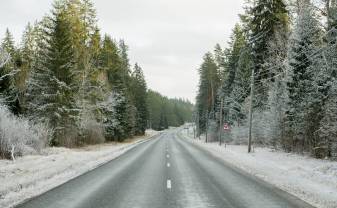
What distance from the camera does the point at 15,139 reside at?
23.8 meters

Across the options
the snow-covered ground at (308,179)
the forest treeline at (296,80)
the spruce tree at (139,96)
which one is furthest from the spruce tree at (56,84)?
the spruce tree at (139,96)

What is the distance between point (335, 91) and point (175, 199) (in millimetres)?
14551

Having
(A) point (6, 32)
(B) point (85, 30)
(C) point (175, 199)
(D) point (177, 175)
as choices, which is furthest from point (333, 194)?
(A) point (6, 32)

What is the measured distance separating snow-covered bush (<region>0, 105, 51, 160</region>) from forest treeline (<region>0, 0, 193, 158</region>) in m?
0.14

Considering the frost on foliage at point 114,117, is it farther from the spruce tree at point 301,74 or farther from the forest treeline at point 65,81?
the spruce tree at point 301,74

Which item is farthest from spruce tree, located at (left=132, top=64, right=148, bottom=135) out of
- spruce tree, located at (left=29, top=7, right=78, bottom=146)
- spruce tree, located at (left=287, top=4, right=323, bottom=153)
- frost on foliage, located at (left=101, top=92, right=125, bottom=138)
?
spruce tree, located at (left=287, top=4, right=323, bottom=153)

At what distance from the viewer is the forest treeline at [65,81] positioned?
35969mm

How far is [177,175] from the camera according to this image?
17781 millimetres

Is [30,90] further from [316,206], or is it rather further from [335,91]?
[316,206]

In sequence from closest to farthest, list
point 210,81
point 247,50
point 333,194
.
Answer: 1. point 333,194
2. point 247,50
3. point 210,81

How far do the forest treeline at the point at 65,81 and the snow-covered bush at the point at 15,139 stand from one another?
14cm

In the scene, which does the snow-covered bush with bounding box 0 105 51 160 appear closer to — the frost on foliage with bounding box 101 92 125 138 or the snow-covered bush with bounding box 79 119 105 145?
the snow-covered bush with bounding box 79 119 105 145

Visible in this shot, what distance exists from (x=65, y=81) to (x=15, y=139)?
513 inches

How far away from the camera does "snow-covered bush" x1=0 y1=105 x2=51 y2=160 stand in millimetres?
22636
